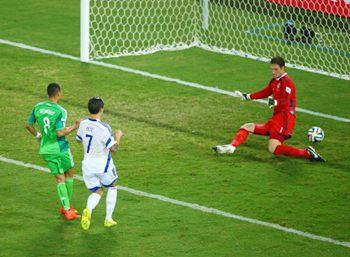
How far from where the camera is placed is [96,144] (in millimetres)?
11273

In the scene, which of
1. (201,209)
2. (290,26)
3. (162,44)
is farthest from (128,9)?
(201,209)

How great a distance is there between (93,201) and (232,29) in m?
9.20

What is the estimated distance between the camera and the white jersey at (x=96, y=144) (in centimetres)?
1124

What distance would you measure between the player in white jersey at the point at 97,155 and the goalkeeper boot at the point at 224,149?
9.30 feet

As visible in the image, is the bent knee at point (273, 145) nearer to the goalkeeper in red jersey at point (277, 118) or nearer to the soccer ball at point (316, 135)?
the goalkeeper in red jersey at point (277, 118)

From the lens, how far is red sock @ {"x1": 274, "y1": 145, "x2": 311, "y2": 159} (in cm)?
1391

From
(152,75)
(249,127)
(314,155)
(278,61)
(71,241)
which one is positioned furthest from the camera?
(152,75)

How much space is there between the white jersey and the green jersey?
382mm

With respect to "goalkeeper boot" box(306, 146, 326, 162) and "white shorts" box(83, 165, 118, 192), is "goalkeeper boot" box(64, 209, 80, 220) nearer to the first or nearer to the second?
"white shorts" box(83, 165, 118, 192)

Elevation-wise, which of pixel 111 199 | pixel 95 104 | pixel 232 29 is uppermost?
pixel 95 104

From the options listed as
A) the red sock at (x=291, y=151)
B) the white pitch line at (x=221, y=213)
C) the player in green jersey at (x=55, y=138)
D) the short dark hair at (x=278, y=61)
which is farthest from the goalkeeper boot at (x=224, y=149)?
the player in green jersey at (x=55, y=138)

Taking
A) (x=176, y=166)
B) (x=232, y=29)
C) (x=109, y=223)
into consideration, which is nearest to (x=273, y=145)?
(x=176, y=166)

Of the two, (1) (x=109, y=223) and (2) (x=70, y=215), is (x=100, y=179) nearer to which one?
(1) (x=109, y=223)

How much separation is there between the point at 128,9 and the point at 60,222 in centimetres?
941
